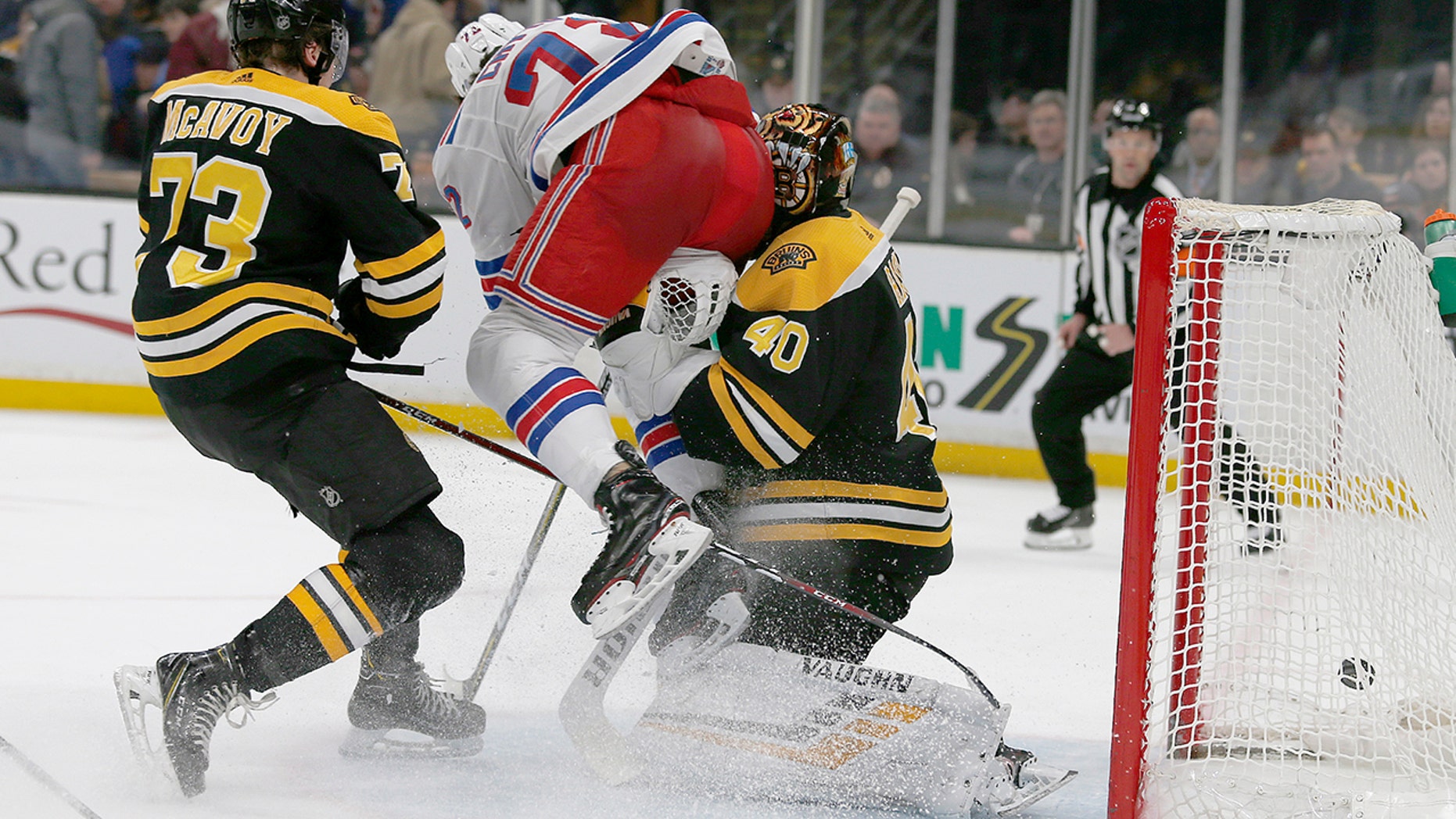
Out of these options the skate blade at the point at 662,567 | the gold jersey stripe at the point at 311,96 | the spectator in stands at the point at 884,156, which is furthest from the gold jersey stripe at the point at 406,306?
the spectator in stands at the point at 884,156

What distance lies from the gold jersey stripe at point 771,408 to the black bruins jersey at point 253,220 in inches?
19.7

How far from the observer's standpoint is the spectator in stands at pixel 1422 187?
634 centimetres

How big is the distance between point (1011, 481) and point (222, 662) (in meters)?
4.26

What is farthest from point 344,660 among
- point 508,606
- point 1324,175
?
point 1324,175

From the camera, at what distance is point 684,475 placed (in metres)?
2.44

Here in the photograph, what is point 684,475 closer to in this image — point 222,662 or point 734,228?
point 734,228

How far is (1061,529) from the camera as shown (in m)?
4.70

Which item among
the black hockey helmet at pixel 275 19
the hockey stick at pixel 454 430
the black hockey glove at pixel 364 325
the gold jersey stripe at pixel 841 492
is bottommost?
the gold jersey stripe at pixel 841 492

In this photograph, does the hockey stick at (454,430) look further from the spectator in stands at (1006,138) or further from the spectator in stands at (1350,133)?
the spectator in stands at (1350,133)

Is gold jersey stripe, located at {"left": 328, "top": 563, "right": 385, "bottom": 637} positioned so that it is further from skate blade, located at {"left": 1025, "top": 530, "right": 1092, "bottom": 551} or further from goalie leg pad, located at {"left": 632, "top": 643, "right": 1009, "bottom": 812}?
skate blade, located at {"left": 1025, "top": 530, "right": 1092, "bottom": 551}

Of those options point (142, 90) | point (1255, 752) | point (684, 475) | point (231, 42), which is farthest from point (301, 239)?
point (142, 90)

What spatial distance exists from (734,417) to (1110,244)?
2891 mm

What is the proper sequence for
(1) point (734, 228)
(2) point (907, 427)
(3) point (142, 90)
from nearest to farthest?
1. (1) point (734, 228)
2. (2) point (907, 427)
3. (3) point (142, 90)

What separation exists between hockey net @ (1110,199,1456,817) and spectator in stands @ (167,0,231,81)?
5.21m
